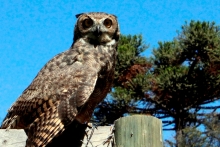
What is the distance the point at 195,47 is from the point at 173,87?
1.00 meters

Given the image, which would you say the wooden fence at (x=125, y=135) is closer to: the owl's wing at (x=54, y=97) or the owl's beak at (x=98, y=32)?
the owl's wing at (x=54, y=97)

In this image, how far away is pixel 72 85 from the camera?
4062 millimetres

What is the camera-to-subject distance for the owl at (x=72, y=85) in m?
3.68

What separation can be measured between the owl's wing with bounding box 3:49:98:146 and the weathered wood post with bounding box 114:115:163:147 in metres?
0.63

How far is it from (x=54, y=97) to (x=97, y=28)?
0.90 metres

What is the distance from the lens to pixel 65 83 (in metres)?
4.08

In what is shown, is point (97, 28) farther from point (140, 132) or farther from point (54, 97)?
point (140, 132)

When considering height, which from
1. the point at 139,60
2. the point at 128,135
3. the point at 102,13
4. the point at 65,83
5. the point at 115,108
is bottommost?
the point at 128,135

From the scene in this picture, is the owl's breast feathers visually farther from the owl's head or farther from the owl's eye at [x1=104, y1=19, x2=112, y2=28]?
the owl's eye at [x1=104, y1=19, x2=112, y2=28]

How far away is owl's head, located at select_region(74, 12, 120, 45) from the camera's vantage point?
15.4 ft

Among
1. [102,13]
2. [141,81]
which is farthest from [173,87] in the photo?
[102,13]

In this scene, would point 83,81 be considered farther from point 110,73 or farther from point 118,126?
point 118,126

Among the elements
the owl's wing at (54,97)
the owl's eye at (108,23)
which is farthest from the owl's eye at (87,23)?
the owl's wing at (54,97)

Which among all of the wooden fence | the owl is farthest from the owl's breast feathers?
the wooden fence
